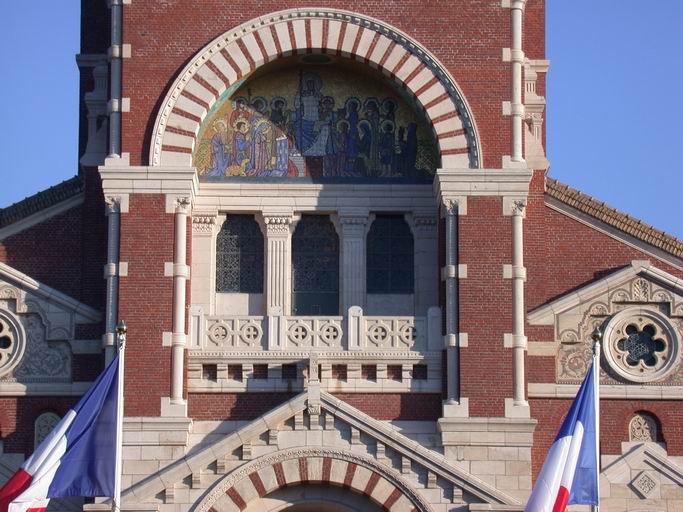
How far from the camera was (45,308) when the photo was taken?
39844 mm

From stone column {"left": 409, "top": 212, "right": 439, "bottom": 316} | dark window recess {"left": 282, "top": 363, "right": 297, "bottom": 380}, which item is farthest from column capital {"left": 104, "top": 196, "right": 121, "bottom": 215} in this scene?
stone column {"left": 409, "top": 212, "right": 439, "bottom": 316}

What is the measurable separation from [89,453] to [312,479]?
419 centimetres

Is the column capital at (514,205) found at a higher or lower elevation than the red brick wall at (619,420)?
higher

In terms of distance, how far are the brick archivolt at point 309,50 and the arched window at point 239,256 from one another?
200 cm

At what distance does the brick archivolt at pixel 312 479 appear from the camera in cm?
3747

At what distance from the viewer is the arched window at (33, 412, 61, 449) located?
39.5 meters

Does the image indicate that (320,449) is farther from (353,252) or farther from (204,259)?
(204,259)

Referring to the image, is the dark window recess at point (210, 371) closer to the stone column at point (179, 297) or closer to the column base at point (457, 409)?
the stone column at point (179, 297)

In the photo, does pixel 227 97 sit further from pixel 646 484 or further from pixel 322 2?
pixel 646 484

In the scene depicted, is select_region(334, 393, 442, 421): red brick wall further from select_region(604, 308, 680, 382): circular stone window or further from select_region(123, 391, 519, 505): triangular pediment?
Answer: select_region(604, 308, 680, 382): circular stone window

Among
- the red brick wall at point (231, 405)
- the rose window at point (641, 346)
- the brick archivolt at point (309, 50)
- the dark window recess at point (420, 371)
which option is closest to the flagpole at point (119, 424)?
the red brick wall at point (231, 405)

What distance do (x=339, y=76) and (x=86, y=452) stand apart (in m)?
9.79

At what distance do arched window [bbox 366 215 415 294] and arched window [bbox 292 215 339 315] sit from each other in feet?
2.30

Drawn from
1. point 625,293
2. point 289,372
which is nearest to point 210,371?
point 289,372
